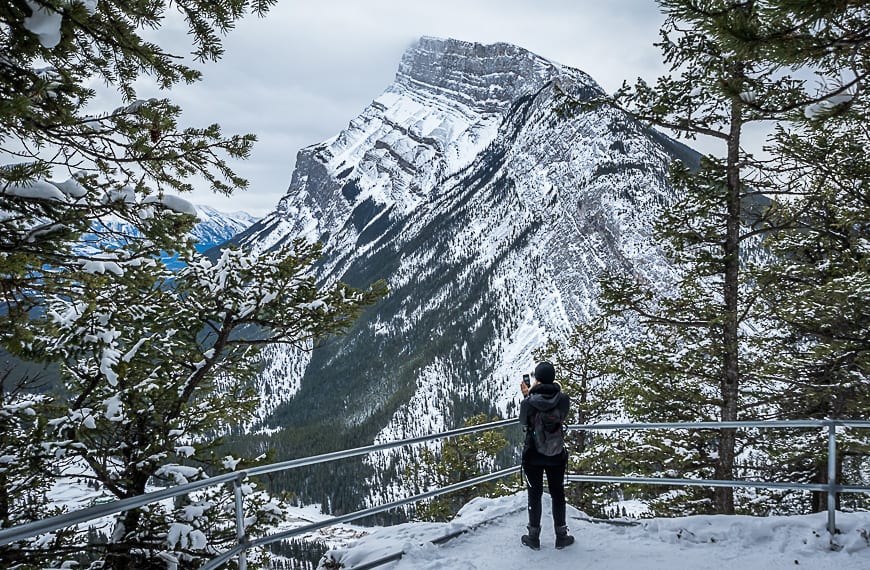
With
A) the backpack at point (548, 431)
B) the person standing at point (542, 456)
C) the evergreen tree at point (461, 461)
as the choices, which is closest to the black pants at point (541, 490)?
the person standing at point (542, 456)

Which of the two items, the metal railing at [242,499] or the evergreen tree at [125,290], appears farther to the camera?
the evergreen tree at [125,290]

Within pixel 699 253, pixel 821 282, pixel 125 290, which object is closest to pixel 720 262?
pixel 699 253

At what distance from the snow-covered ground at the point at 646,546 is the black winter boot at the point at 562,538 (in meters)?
0.08

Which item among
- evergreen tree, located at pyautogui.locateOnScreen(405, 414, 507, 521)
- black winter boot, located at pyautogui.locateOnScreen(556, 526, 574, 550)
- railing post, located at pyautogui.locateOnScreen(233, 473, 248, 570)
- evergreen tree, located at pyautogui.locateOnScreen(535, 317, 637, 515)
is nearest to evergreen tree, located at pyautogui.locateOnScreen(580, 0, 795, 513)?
evergreen tree, located at pyautogui.locateOnScreen(535, 317, 637, 515)

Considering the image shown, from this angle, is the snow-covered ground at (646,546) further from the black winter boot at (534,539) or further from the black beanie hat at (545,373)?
the black beanie hat at (545,373)

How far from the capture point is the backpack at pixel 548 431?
17.8 ft

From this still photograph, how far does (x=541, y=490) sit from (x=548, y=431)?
2.31 feet

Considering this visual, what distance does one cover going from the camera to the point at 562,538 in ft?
17.7

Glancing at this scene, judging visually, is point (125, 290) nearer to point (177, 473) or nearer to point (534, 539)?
point (177, 473)

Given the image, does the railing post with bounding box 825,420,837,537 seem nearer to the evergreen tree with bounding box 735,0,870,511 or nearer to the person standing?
the person standing

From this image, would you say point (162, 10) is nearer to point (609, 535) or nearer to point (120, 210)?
point (120, 210)

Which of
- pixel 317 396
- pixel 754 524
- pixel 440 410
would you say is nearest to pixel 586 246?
pixel 440 410

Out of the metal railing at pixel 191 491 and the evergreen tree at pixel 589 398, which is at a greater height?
the metal railing at pixel 191 491

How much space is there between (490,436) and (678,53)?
636 inches
